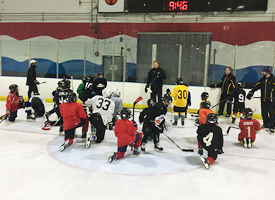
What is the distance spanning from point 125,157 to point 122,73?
462 centimetres

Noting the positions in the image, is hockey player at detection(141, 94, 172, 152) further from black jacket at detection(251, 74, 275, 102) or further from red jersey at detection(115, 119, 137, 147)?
black jacket at detection(251, 74, 275, 102)

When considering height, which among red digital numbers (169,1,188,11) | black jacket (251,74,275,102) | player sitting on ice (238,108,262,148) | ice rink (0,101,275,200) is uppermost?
red digital numbers (169,1,188,11)

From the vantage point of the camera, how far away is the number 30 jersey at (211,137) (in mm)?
3129

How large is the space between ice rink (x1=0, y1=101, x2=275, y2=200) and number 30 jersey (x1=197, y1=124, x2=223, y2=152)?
0.85 ft

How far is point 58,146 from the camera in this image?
12.3 feet

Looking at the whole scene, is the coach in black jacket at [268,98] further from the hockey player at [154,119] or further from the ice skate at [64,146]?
the ice skate at [64,146]

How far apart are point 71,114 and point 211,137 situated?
1.95 meters

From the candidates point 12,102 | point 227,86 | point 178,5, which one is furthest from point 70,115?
point 178,5

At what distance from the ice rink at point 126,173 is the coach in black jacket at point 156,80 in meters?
2.78

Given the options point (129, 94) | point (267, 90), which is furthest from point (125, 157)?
point (129, 94)

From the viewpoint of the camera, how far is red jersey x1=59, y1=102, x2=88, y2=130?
11.8 ft

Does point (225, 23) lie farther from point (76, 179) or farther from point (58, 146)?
point (76, 179)

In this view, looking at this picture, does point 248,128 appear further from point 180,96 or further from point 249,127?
point 180,96

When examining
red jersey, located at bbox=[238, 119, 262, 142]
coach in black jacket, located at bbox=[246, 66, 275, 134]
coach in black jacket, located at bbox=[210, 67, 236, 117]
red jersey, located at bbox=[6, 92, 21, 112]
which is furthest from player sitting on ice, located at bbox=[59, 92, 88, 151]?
coach in black jacket, located at bbox=[210, 67, 236, 117]
